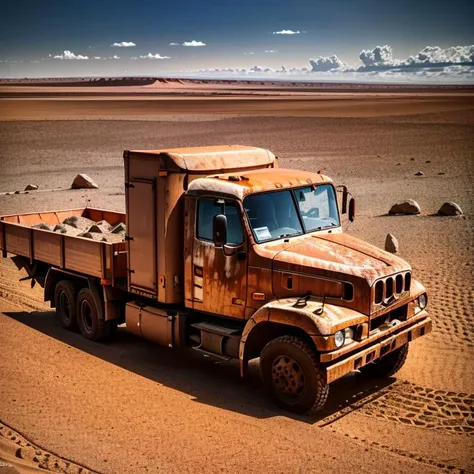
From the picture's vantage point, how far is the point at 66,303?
13.2m

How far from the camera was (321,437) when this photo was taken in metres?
8.61

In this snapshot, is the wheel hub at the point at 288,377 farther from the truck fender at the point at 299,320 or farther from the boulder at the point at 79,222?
the boulder at the point at 79,222

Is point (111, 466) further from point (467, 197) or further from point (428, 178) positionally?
point (428, 178)

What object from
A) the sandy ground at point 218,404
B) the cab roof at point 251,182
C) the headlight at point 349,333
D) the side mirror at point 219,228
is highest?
the cab roof at point 251,182

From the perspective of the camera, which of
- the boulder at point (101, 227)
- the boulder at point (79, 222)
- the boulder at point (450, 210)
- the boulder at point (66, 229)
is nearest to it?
the boulder at point (101, 227)

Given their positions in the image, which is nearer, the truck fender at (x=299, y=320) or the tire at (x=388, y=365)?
the truck fender at (x=299, y=320)

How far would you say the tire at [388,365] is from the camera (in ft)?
34.6

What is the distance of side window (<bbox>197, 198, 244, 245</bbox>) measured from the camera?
10.0 m

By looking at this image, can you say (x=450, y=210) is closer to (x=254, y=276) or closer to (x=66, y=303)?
(x=66, y=303)

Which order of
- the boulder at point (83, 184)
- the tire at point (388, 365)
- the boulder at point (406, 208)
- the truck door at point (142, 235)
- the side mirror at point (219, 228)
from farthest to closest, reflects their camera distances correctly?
the boulder at point (83, 184) → the boulder at point (406, 208) → the truck door at point (142, 235) → the tire at point (388, 365) → the side mirror at point (219, 228)

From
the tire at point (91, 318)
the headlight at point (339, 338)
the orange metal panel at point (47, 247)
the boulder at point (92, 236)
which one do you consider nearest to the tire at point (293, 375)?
the headlight at point (339, 338)

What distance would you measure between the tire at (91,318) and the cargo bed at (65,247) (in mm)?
476

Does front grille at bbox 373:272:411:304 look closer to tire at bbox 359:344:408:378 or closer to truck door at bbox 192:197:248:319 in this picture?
tire at bbox 359:344:408:378

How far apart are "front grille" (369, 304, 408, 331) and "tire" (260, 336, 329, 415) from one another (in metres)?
1.03
